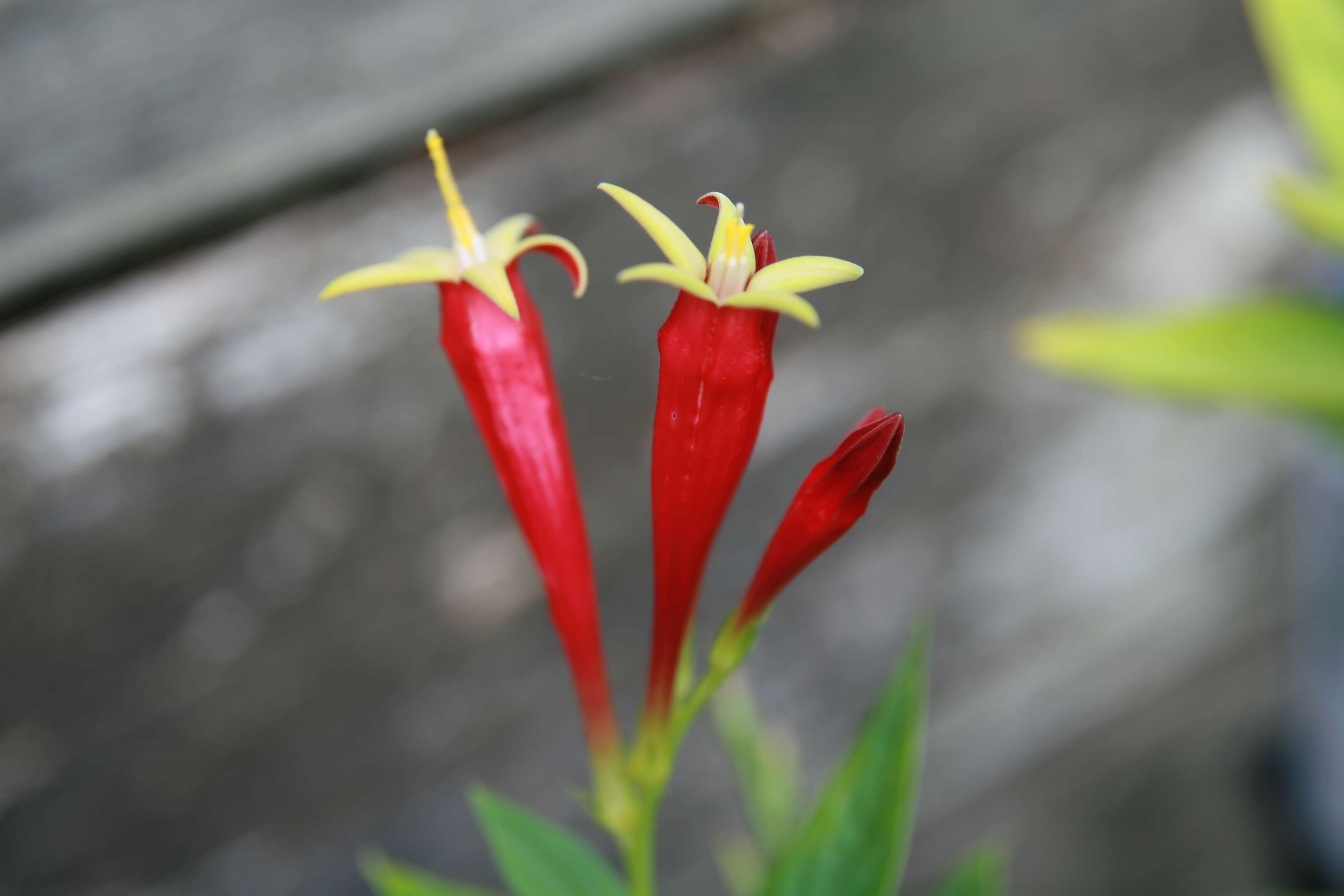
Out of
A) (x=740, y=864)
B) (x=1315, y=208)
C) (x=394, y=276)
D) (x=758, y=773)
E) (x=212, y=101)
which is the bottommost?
(x=740, y=864)

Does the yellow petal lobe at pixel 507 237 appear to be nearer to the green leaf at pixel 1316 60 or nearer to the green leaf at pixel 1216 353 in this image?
the green leaf at pixel 1216 353

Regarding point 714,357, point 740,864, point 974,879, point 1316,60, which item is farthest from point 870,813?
point 1316,60

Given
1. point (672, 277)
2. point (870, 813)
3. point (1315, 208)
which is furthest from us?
point (1315, 208)

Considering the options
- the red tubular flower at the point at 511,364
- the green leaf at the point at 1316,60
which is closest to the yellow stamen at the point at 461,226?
the red tubular flower at the point at 511,364

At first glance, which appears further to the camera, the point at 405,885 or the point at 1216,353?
the point at 1216,353

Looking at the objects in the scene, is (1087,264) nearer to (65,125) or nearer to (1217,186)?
(1217,186)

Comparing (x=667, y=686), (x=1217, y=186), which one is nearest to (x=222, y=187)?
(x=667, y=686)

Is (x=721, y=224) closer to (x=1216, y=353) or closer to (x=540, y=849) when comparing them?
(x=540, y=849)
